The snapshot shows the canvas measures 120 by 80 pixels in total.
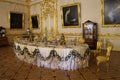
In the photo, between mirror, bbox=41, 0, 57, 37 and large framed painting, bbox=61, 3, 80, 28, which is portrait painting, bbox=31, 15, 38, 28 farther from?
large framed painting, bbox=61, 3, 80, 28

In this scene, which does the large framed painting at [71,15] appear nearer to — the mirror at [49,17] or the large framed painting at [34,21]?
the mirror at [49,17]

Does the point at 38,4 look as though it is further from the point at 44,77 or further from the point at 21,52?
the point at 44,77

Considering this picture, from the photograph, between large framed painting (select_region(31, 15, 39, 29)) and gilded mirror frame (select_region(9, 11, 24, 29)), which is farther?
large framed painting (select_region(31, 15, 39, 29))

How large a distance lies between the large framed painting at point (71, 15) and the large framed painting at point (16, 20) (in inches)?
186

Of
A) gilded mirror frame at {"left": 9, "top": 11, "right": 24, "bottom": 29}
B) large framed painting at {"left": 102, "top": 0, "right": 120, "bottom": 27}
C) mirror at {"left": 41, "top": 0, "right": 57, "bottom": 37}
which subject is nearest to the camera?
large framed painting at {"left": 102, "top": 0, "right": 120, "bottom": 27}

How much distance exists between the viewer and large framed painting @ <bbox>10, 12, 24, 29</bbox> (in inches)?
531

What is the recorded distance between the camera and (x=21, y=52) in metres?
6.80

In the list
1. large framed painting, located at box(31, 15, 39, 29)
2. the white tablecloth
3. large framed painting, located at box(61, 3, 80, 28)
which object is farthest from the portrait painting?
the white tablecloth

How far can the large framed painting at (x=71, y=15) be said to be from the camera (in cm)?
1067

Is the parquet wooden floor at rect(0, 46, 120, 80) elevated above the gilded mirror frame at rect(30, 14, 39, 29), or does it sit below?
below

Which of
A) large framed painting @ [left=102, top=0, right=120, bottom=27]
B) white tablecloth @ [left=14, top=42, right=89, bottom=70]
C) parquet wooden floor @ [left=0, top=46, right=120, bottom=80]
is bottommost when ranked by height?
parquet wooden floor @ [left=0, top=46, right=120, bottom=80]

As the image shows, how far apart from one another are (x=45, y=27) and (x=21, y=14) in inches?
113

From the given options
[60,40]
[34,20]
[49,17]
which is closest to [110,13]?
[60,40]

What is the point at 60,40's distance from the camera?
6.22m
